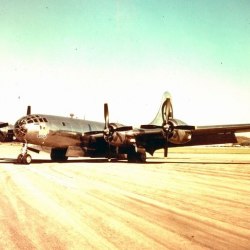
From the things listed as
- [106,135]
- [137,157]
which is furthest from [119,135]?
[137,157]

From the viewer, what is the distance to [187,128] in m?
24.5

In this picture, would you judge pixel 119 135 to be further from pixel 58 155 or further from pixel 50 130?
pixel 58 155

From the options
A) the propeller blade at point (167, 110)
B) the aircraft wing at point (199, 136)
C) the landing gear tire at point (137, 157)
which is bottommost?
the landing gear tire at point (137, 157)

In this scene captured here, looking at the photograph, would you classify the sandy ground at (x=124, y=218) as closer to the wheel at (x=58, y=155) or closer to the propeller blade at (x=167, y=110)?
the propeller blade at (x=167, y=110)

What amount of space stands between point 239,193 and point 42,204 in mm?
5812

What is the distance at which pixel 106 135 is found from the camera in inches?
1022

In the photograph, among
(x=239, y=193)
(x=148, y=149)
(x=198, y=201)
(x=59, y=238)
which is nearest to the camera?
(x=59, y=238)

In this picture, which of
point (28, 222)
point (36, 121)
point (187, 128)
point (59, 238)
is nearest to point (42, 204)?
point (28, 222)

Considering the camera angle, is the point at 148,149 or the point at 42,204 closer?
the point at 42,204

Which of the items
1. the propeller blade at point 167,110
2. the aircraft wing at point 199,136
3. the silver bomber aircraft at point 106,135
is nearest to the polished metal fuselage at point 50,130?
the silver bomber aircraft at point 106,135

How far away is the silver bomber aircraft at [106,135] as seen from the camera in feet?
75.6

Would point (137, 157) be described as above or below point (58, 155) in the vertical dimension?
below

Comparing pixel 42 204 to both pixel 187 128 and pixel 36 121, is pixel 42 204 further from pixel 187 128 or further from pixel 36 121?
pixel 187 128

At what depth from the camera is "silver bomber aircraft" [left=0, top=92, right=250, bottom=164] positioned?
75.6 feet
